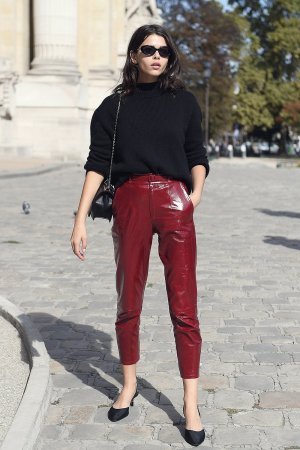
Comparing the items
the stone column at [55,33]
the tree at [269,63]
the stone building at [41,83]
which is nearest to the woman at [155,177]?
the stone building at [41,83]

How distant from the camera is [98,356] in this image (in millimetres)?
6535

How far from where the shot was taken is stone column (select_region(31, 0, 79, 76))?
36.1 metres

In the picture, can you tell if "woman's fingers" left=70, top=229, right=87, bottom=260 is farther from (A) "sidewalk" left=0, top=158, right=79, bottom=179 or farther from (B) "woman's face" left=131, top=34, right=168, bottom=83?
(A) "sidewalk" left=0, top=158, right=79, bottom=179

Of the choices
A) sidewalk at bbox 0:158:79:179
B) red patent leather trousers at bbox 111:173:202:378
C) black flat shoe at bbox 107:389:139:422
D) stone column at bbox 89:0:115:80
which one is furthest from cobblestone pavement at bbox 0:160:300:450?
stone column at bbox 89:0:115:80

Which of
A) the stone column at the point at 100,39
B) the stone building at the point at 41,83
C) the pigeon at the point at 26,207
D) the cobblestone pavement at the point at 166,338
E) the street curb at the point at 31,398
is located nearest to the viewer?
the street curb at the point at 31,398

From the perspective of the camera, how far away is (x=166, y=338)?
7051 mm

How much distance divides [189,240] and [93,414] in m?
1.18

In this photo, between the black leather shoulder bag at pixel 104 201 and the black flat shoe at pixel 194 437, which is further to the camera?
the black leather shoulder bag at pixel 104 201

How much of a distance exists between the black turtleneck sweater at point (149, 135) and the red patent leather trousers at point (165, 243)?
0.26ft

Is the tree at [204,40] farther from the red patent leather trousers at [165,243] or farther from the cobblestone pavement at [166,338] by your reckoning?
the red patent leather trousers at [165,243]

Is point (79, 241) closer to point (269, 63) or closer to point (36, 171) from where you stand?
point (36, 171)

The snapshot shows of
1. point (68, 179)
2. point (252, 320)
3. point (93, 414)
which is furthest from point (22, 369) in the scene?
point (68, 179)

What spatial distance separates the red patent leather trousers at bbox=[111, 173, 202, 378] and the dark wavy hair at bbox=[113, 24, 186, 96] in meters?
0.50

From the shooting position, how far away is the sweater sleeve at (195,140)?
16.5 ft
